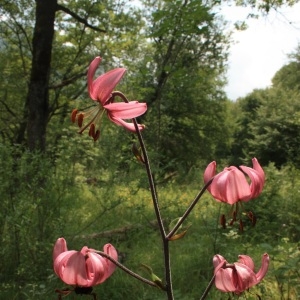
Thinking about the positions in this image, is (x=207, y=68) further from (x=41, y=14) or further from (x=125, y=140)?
(x=125, y=140)

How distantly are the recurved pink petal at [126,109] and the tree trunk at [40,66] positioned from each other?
18.1 ft

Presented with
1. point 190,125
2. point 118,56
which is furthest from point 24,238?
point 190,125

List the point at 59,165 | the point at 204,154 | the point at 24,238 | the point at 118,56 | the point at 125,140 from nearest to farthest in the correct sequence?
the point at 24,238, the point at 59,165, the point at 125,140, the point at 118,56, the point at 204,154

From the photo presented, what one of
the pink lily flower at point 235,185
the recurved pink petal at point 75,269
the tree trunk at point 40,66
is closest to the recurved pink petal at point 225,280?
the pink lily flower at point 235,185

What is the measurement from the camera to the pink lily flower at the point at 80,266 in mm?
879

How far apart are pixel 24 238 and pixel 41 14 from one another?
4379 mm

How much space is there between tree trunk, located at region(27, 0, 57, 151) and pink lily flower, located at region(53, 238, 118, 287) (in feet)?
18.0

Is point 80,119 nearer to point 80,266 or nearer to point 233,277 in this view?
point 80,266

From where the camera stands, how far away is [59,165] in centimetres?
334

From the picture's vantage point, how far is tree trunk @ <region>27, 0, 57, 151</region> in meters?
6.28

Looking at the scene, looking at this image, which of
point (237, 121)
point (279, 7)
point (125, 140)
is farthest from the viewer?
point (237, 121)

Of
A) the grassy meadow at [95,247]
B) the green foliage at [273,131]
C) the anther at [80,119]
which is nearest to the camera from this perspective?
the anther at [80,119]

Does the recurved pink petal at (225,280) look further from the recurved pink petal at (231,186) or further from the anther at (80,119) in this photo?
the anther at (80,119)

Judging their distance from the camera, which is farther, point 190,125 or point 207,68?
point 190,125
